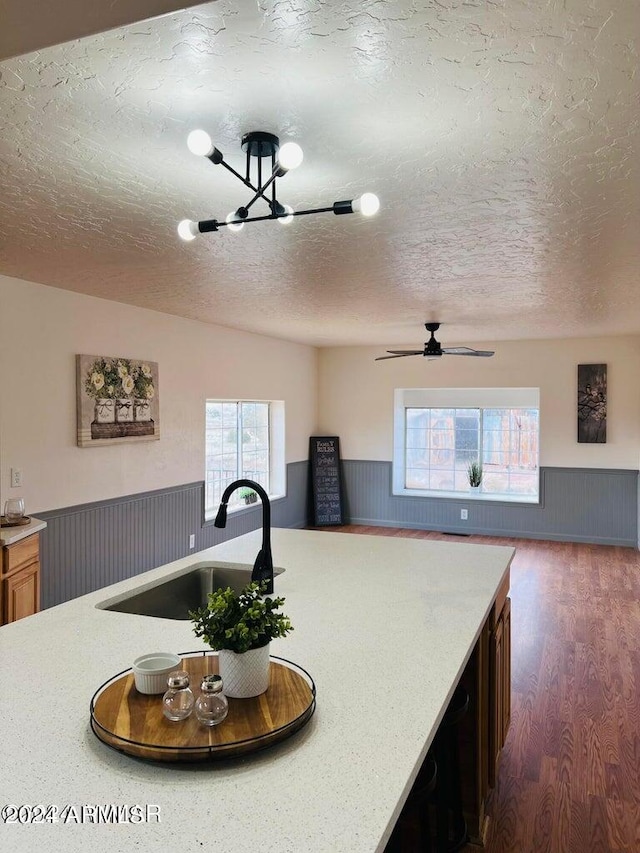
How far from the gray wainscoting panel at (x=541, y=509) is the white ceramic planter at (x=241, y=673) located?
664 cm

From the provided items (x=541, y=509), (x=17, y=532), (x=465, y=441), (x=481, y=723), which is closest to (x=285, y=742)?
(x=481, y=723)

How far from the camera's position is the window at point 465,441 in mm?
7582

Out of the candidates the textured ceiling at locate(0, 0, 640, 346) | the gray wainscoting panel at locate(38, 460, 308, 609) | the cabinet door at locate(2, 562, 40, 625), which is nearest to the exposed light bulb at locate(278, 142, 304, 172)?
the textured ceiling at locate(0, 0, 640, 346)

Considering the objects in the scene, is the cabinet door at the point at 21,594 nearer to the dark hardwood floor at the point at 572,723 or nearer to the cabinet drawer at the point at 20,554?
the cabinet drawer at the point at 20,554

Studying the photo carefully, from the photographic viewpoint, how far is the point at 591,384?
7.00 m

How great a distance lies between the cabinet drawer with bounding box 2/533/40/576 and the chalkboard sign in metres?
4.72

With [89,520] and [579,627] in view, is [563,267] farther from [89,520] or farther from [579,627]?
[89,520]

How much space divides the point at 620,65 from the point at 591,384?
604 centimetres

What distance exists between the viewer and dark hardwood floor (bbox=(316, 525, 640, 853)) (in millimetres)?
2277

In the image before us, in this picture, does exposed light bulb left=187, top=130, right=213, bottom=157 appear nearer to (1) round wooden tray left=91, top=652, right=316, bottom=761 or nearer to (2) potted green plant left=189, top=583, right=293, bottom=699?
(2) potted green plant left=189, top=583, right=293, bottom=699

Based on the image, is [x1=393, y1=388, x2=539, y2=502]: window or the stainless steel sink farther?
[x1=393, y1=388, x2=539, y2=502]: window

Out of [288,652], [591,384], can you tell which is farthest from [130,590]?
[591,384]

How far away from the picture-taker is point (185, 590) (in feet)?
8.07

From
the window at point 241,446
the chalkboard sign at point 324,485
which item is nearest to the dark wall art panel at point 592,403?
the chalkboard sign at point 324,485
